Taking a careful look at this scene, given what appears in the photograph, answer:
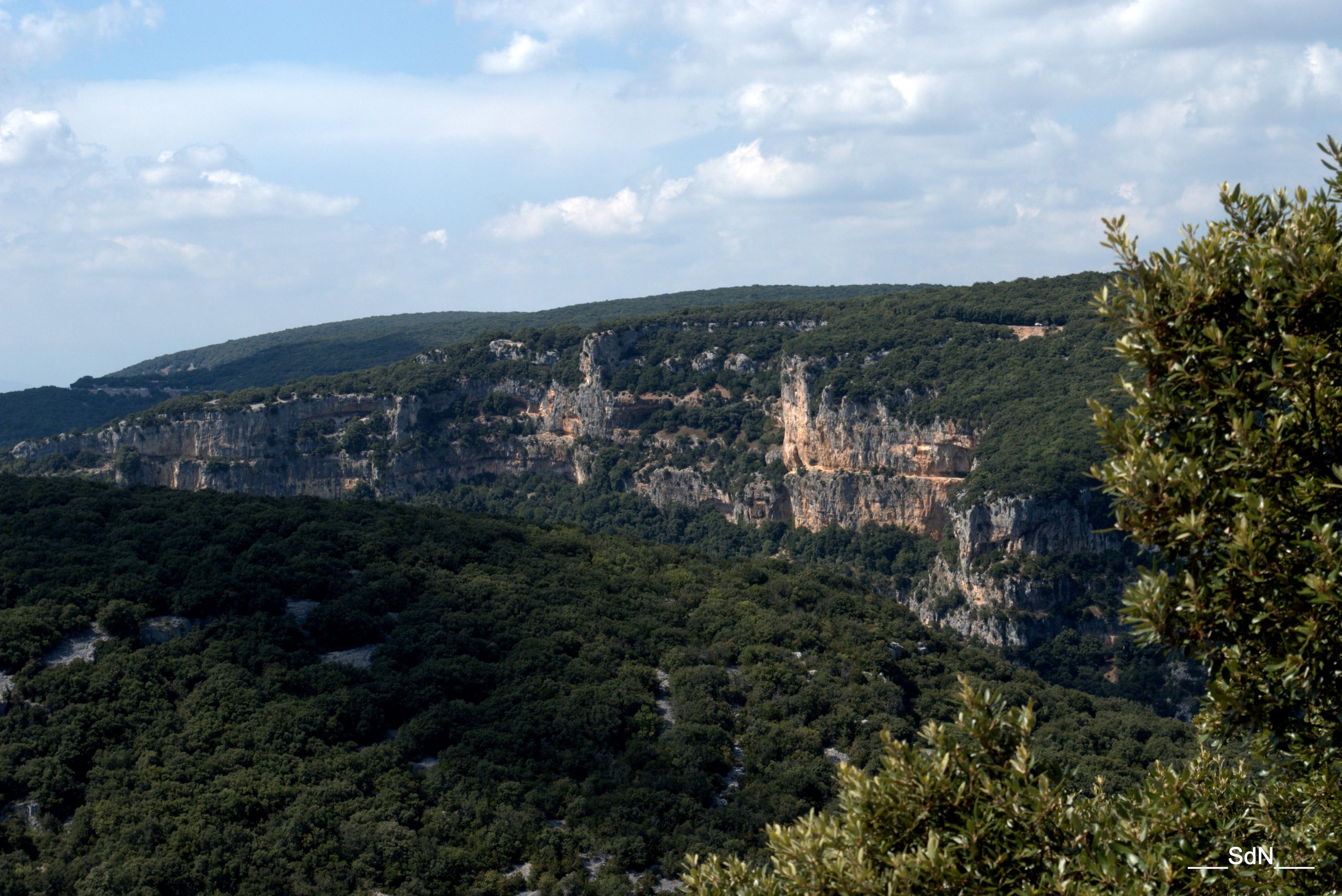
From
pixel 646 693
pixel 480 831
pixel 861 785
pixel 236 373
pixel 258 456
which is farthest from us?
pixel 236 373

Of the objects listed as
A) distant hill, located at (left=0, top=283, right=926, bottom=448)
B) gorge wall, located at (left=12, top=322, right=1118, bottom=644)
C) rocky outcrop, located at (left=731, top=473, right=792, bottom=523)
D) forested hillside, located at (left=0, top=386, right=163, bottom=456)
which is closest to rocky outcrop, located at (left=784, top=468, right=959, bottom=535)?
gorge wall, located at (left=12, top=322, right=1118, bottom=644)

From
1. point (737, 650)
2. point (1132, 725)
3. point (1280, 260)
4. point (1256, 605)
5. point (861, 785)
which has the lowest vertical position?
point (1132, 725)

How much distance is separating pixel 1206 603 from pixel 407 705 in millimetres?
26439

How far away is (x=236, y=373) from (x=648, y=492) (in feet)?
321

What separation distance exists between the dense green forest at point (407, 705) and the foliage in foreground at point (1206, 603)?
54.6ft

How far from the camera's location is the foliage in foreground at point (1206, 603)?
850 cm

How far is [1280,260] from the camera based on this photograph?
8844 mm

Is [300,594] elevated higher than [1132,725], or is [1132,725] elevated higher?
[300,594]

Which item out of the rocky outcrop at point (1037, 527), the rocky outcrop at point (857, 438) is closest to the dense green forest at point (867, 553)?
the rocky outcrop at point (1037, 527)

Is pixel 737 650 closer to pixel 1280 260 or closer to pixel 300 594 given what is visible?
pixel 300 594

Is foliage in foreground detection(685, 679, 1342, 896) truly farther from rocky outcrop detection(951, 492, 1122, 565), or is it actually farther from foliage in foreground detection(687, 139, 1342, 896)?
rocky outcrop detection(951, 492, 1122, 565)

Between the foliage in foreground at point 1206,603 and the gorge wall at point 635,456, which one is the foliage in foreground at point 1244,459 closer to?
the foliage in foreground at point 1206,603

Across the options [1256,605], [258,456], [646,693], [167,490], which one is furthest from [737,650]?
[258,456]

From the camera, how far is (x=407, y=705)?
31312mm
